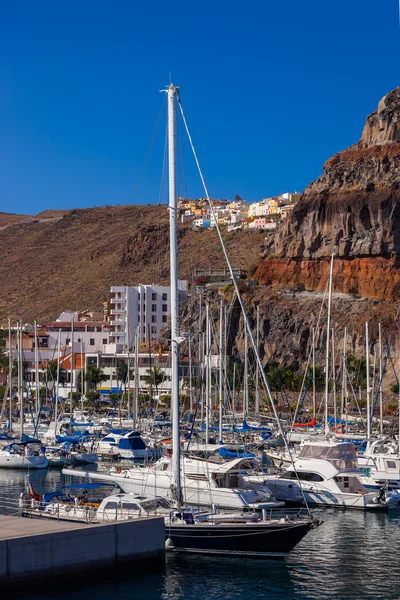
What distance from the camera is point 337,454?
46844 mm


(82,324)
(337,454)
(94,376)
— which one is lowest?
(337,454)

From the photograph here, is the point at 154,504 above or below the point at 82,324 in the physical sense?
below

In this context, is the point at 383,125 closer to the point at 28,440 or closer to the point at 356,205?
the point at 356,205

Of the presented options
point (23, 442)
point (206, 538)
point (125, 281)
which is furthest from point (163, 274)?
point (206, 538)

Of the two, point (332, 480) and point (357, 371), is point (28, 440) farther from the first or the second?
point (357, 371)

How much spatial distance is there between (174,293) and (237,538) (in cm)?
910

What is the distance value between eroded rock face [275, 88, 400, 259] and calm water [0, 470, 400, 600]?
304ft

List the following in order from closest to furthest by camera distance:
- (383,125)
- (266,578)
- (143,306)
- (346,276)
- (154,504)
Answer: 1. (266,578)
2. (154,504)
3. (346,276)
4. (383,125)
5. (143,306)

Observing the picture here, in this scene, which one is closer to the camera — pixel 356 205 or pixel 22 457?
pixel 22 457

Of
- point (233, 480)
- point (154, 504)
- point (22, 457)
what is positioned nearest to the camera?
point (154, 504)

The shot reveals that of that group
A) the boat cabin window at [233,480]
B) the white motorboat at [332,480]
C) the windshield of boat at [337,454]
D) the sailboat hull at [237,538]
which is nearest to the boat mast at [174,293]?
the sailboat hull at [237,538]

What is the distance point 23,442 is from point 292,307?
6850cm

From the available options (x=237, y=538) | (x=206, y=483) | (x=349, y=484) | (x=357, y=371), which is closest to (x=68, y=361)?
(x=357, y=371)

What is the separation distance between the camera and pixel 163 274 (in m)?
172
